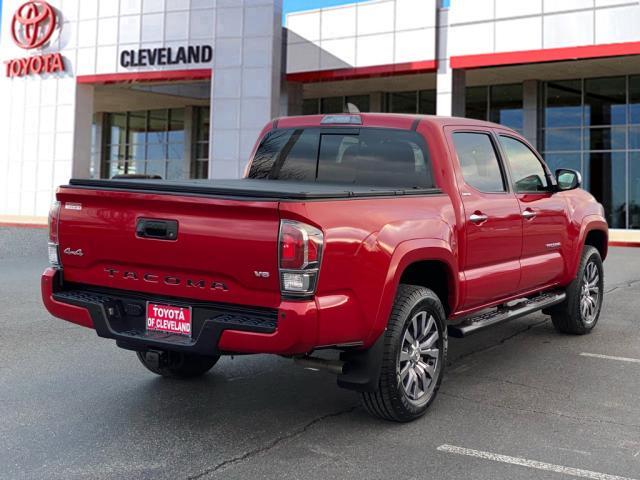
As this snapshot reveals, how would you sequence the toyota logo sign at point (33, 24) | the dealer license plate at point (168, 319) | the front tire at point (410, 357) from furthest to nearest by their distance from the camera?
the toyota logo sign at point (33, 24) → the front tire at point (410, 357) → the dealer license plate at point (168, 319)

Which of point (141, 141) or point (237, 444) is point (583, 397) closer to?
point (237, 444)

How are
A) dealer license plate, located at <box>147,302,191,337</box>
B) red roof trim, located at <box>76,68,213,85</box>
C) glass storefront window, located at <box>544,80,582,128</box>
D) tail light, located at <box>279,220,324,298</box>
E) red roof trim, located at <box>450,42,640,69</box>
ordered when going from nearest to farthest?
tail light, located at <box>279,220,324,298</box>, dealer license plate, located at <box>147,302,191,337</box>, red roof trim, located at <box>450,42,640,69</box>, glass storefront window, located at <box>544,80,582,128</box>, red roof trim, located at <box>76,68,213,85</box>

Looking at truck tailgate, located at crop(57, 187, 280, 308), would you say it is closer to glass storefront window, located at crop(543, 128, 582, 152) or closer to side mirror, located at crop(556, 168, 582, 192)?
side mirror, located at crop(556, 168, 582, 192)

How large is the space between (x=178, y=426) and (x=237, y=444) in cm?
50

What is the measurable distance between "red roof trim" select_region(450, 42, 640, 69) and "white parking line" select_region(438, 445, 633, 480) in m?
20.1

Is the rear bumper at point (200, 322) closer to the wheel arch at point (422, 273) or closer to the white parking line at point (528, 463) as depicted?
the wheel arch at point (422, 273)

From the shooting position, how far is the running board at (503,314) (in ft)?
17.1

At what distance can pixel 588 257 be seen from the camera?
7.22 m

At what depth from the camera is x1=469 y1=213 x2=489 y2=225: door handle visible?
16.9 feet

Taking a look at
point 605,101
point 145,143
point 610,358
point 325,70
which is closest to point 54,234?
point 610,358

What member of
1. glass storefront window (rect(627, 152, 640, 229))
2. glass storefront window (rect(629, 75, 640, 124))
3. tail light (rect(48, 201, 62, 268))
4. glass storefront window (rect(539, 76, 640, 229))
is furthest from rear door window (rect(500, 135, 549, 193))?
glass storefront window (rect(629, 75, 640, 124))

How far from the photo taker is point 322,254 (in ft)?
12.4

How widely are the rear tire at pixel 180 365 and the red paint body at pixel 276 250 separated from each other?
107 cm

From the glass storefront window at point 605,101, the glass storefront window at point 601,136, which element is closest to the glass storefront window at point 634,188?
the glass storefront window at point 601,136
